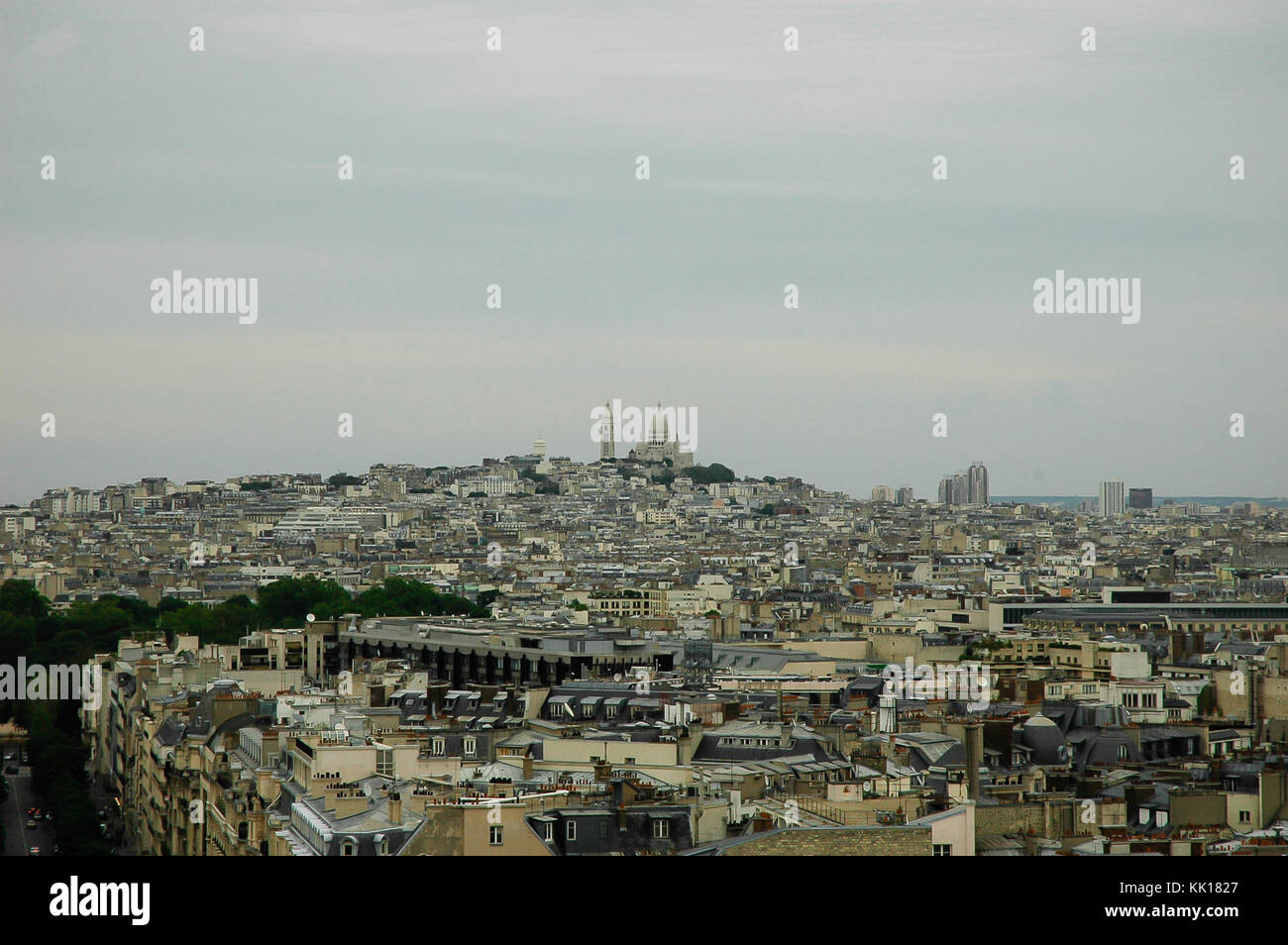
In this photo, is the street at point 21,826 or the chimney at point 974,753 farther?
the street at point 21,826

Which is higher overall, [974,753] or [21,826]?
[974,753]

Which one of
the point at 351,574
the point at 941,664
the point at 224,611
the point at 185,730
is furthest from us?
the point at 351,574

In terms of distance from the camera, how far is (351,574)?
78812 millimetres

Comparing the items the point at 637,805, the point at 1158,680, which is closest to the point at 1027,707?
the point at 1158,680

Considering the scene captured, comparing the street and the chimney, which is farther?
the street

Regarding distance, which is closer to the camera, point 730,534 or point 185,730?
point 185,730

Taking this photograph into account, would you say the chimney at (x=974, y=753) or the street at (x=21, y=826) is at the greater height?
the chimney at (x=974, y=753)

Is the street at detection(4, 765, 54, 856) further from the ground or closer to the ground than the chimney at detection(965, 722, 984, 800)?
closer to the ground

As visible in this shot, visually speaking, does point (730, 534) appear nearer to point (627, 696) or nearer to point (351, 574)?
point (351, 574)

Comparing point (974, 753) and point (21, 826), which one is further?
point (21, 826)

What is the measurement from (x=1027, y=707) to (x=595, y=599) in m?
35.0
